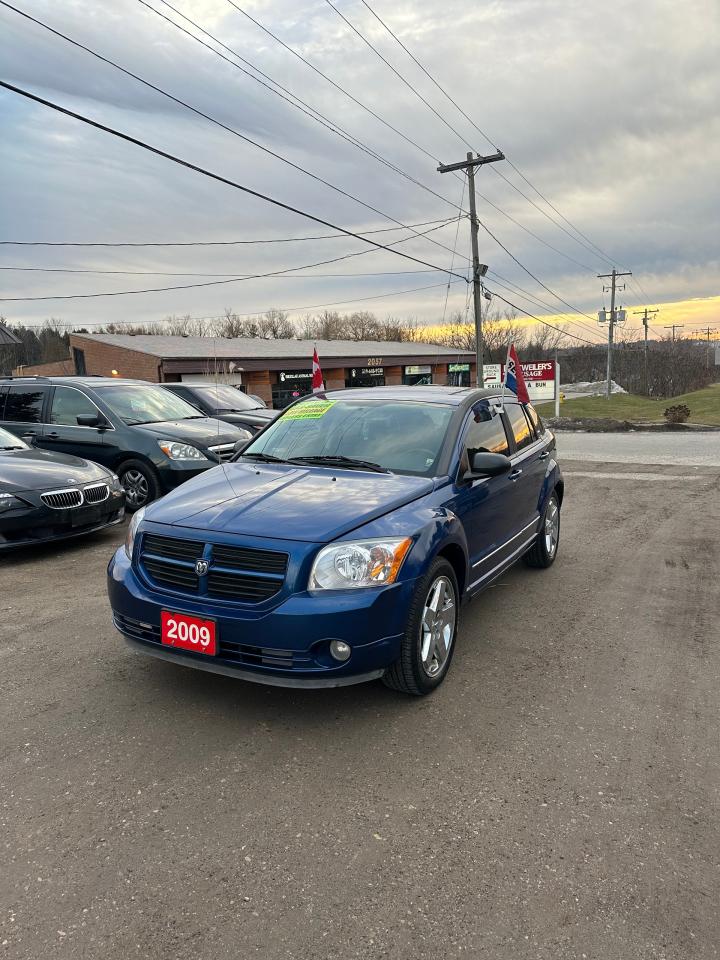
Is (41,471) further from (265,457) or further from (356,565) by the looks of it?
(356,565)

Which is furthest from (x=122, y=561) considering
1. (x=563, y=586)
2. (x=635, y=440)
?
(x=635, y=440)

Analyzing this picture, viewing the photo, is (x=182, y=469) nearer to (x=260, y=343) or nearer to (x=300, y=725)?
(x=300, y=725)

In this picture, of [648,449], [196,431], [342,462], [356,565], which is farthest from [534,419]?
[648,449]

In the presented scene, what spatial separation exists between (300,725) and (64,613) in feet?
8.32

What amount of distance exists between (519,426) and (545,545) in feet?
3.78

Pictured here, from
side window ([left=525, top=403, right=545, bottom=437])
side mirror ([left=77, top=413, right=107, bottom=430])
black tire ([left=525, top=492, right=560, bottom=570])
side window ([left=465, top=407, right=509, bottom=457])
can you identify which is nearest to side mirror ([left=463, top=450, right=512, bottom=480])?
side window ([left=465, top=407, right=509, bottom=457])

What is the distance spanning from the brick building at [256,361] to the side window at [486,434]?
20.1m

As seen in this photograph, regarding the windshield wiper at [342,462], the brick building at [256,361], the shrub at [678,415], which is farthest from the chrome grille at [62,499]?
the shrub at [678,415]

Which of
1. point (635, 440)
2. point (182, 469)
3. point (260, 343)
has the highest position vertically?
point (260, 343)

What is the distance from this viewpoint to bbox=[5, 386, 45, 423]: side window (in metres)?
9.14

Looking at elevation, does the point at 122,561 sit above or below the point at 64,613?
above

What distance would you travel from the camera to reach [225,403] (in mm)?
12594

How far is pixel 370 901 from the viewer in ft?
7.14

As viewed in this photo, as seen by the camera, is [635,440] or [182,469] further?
[635,440]
